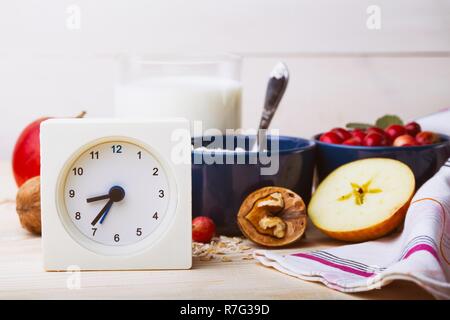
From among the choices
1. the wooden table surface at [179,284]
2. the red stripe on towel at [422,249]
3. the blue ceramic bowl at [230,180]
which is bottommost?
the wooden table surface at [179,284]

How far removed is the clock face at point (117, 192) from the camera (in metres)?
0.82

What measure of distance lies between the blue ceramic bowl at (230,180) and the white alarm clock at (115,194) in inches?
4.9

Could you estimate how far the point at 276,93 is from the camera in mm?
1135

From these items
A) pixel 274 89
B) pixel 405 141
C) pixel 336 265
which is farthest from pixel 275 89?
pixel 336 265

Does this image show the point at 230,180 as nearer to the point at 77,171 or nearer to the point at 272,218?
the point at 272,218

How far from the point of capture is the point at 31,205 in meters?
0.94

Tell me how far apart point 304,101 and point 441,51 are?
13.2 inches

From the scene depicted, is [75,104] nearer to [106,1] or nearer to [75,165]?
[106,1]

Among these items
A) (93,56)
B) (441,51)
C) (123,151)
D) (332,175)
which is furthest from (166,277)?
(441,51)

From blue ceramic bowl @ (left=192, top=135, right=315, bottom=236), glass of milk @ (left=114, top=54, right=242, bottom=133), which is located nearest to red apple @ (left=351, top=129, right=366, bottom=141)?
blue ceramic bowl @ (left=192, top=135, right=315, bottom=236)

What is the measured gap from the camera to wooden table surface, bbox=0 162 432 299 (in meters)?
0.73

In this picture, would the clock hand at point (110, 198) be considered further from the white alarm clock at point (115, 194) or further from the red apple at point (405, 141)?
the red apple at point (405, 141)

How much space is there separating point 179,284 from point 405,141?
47cm

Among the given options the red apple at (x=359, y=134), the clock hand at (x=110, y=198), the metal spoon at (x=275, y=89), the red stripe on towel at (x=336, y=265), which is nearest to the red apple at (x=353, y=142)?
the red apple at (x=359, y=134)
